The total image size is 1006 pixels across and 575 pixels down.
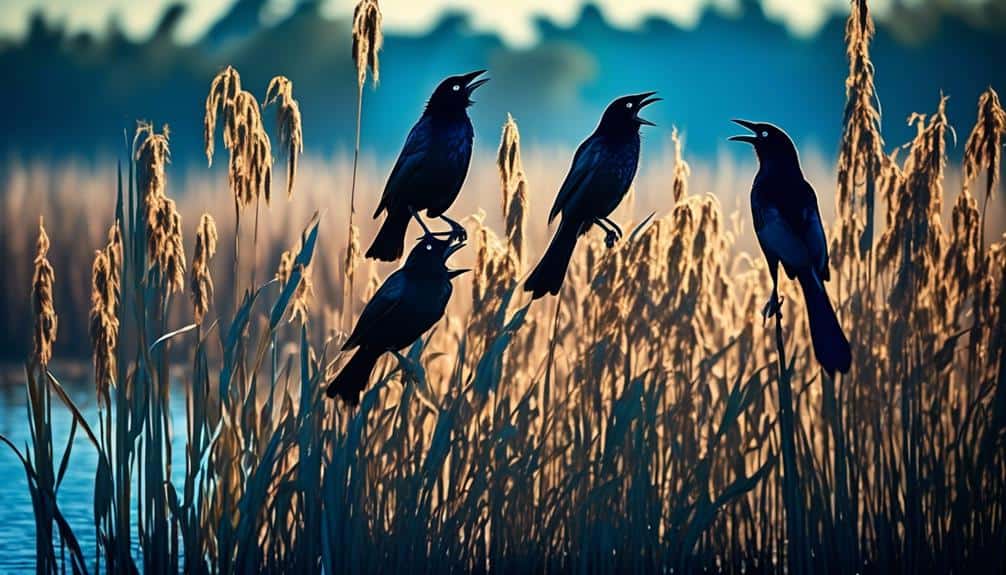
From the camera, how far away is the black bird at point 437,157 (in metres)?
3.12

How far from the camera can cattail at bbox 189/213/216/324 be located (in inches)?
127

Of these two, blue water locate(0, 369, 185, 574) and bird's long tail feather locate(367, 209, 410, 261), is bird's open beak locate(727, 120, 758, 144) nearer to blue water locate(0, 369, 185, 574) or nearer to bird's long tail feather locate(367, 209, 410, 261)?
bird's long tail feather locate(367, 209, 410, 261)

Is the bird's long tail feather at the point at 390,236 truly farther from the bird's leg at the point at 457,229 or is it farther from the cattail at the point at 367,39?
the cattail at the point at 367,39

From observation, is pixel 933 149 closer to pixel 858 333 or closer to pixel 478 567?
pixel 858 333

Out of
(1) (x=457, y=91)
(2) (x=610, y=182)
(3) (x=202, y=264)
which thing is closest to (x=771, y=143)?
(2) (x=610, y=182)

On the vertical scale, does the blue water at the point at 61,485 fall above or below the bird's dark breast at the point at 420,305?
below

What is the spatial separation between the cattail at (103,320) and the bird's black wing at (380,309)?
2.29ft

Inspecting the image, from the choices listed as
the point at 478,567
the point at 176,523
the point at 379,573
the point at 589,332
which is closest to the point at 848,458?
the point at 589,332

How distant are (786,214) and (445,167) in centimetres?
95

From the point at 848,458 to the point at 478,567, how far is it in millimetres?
1249

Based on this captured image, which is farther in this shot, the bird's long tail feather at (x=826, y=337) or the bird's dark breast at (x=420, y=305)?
the bird's dark breast at (x=420, y=305)

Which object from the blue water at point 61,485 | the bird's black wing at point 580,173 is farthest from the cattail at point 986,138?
the blue water at point 61,485

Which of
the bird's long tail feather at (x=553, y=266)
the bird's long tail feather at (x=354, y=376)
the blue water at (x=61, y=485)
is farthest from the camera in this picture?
the blue water at (x=61, y=485)

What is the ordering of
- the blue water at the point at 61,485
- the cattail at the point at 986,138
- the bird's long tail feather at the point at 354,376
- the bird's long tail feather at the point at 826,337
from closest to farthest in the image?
the bird's long tail feather at the point at 826,337 → the bird's long tail feather at the point at 354,376 → the cattail at the point at 986,138 → the blue water at the point at 61,485
